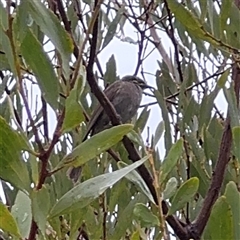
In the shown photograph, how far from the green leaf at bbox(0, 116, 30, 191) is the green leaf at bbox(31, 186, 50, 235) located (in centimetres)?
4

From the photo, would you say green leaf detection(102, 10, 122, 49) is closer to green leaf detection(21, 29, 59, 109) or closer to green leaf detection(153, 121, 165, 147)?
green leaf detection(153, 121, 165, 147)

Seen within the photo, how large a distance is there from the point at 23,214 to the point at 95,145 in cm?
14

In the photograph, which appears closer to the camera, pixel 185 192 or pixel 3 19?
pixel 3 19

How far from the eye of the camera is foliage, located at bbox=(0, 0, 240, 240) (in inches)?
29.6

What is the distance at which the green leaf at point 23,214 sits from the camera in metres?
0.79

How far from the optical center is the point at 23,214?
833mm

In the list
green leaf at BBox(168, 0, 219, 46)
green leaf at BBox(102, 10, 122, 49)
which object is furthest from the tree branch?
green leaf at BBox(102, 10, 122, 49)

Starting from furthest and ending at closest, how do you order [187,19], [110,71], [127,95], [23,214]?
[127,95], [110,71], [187,19], [23,214]

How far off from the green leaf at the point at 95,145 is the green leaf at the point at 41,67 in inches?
2.4

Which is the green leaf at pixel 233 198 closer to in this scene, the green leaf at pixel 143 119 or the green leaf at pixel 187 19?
the green leaf at pixel 187 19

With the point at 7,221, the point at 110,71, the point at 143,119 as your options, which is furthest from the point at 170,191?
the point at 110,71

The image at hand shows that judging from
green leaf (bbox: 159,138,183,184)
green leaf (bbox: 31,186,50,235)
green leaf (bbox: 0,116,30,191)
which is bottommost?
green leaf (bbox: 159,138,183,184)

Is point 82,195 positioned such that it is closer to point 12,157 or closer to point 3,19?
point 12,157

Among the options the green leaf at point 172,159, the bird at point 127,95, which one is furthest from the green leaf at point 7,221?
the bird at point 127,95
